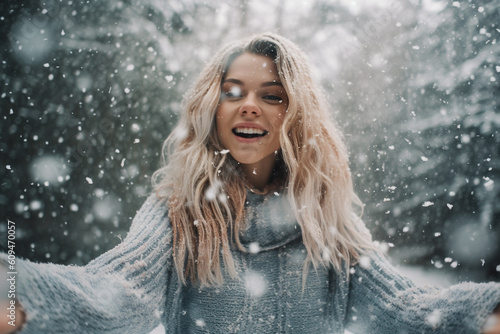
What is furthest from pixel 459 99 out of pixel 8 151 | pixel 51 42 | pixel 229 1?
pixel 8 151

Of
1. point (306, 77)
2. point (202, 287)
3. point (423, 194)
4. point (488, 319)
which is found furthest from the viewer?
point (423, 194)

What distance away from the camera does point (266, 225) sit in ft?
3.41

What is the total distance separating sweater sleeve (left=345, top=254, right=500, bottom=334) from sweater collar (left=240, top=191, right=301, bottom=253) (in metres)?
0.24

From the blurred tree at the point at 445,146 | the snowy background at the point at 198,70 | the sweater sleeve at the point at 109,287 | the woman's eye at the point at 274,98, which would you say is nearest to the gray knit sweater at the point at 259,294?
the sweater sleeve at the point at 109,287

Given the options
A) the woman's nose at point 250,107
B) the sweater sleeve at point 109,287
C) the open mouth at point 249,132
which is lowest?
the sweater sleeve at point 109,287

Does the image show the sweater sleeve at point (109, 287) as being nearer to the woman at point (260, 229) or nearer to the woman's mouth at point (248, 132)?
the woman at point (260, 229)

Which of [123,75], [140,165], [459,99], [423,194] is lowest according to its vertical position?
[423,194]

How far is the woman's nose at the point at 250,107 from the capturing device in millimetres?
1019

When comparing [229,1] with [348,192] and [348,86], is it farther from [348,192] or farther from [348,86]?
[348,192]

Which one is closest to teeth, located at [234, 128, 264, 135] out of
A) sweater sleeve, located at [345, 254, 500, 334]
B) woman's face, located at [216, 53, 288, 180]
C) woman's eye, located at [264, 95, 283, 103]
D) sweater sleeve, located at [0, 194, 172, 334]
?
woman's face, located at [216, 53, 288, 180]

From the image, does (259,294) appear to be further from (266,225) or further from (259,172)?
(259,172)

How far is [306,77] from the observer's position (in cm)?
113

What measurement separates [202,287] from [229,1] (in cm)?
279

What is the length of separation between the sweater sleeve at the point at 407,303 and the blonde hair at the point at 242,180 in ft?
0.28
